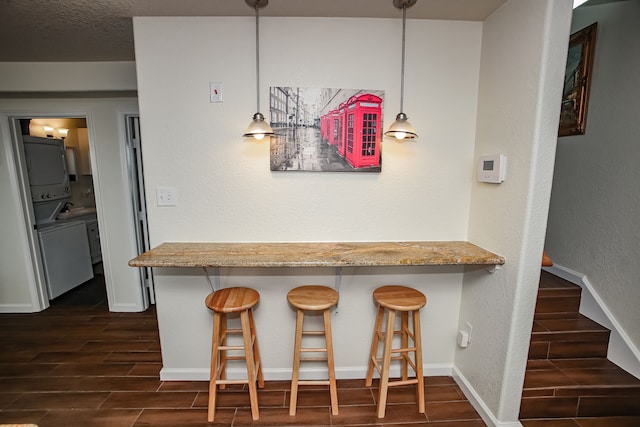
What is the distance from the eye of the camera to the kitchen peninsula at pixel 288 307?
1835 millimetres

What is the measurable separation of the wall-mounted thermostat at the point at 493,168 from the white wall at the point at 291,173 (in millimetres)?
135

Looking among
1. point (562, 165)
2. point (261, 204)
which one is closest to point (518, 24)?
point (562, 165)

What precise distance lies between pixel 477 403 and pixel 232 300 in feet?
5.31

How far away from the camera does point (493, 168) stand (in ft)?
5.19

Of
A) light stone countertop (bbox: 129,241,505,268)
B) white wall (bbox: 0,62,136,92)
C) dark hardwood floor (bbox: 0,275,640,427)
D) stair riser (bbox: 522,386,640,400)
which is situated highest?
white wall (bbox: 0,62,136,92)

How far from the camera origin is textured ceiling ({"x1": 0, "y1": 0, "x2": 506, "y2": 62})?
5.01 ft

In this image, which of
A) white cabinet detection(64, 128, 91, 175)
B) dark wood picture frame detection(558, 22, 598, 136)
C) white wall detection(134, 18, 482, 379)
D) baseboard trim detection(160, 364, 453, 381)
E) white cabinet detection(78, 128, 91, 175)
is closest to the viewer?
white wall detection(134, 18, 482, 379)

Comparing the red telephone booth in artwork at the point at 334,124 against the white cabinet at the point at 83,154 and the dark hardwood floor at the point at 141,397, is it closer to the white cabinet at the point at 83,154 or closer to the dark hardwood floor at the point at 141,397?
the dark hardwood floor at the point at 141,397

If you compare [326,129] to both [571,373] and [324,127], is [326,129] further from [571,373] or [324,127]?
[571,373]

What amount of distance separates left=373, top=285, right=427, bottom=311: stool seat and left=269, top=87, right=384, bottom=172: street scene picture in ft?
2.56

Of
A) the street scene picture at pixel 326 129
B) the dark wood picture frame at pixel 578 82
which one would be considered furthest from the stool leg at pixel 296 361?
the dark wood picture frame at pixel 578 82

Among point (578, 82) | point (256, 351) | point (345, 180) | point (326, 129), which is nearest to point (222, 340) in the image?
point (256, 351)

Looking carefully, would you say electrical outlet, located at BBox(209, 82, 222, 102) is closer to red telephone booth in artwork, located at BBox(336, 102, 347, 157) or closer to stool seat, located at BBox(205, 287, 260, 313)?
red telephone booth in artwork, located at BBox(336, 102, 347, 157)

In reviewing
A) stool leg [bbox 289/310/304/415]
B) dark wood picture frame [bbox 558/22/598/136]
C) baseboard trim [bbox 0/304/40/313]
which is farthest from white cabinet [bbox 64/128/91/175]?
dark wood picture frame [bbox 558/22/598/136]
